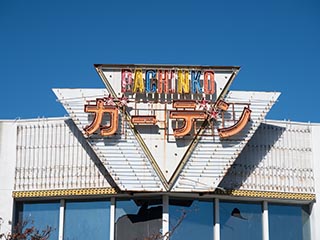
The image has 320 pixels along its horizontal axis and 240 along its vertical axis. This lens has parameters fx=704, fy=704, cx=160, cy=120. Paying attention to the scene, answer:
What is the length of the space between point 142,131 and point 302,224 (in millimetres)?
6136

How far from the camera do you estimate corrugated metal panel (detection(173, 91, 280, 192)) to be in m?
21.1

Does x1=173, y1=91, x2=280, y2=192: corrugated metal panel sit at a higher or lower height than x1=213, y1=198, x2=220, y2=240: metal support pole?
Answer: higher

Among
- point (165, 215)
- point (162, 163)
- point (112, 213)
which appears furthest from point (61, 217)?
point (162, 163)

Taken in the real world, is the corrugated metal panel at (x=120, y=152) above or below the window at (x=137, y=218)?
above

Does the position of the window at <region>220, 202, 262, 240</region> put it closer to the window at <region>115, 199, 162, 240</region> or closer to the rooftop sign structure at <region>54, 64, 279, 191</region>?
the rooftop sign structure at <region>54, 64, 279, 191</region>

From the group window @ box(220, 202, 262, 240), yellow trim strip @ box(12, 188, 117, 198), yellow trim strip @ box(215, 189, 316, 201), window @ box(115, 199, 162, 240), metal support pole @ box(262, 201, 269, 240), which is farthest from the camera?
metal support pole @ box(262, 201, 269, 240)

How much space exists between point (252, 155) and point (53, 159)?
6310mm

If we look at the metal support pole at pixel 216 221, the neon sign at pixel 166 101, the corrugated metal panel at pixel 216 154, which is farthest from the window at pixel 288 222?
the neon sign at pixel 166 101

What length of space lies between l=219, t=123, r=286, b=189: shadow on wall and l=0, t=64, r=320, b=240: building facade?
3 cm

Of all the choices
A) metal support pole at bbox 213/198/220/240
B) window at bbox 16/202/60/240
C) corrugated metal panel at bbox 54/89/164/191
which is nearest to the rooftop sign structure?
corrugated metal panel at bbox 54/89/164/191

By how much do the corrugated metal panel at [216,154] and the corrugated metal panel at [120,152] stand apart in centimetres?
98

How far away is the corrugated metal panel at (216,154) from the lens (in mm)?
21109

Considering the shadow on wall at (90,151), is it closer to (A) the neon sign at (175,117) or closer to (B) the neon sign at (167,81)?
(A) the neon sign at (175,117)

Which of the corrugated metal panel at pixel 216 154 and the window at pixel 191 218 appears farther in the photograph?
the window at pixel 191 218
